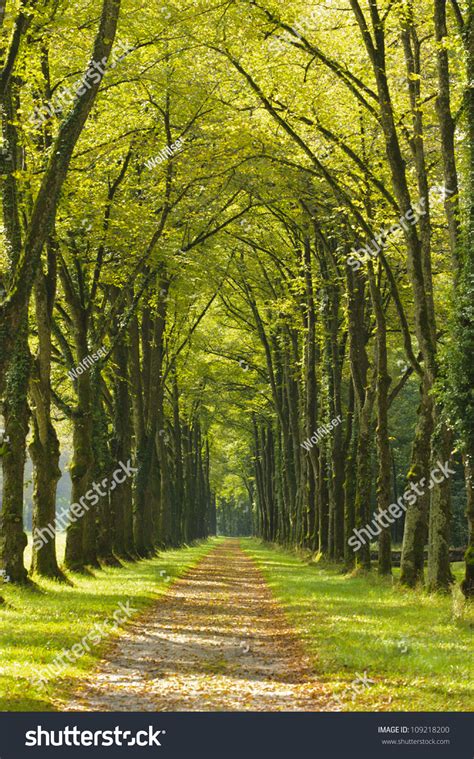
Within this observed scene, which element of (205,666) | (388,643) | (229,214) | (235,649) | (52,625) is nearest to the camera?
(205,666)

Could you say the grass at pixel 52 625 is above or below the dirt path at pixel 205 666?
above

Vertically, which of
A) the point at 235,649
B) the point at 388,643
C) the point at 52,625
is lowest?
the point at 235,649

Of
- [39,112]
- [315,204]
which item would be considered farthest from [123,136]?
[315,204]

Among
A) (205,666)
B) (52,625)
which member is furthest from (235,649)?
(52,625)

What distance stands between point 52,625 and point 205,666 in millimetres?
2893

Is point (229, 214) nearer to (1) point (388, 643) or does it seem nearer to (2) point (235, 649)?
(2) point (235, 649)

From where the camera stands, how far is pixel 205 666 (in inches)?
422

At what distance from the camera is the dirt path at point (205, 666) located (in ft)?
27.8

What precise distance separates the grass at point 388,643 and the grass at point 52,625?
110 inches

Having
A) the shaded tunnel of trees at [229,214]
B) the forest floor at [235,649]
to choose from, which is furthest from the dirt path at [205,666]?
the shaded tunnel of trees at [229,214]

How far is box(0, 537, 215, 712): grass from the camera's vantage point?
27.8 ft

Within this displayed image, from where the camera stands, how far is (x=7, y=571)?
16469 millimetres

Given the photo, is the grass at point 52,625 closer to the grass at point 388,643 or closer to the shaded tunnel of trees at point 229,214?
the shaded tunnel of trees at point 229,214

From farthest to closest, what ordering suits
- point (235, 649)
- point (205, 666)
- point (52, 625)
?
point (52, 625) < point (235, 649) < point (205, 666)
